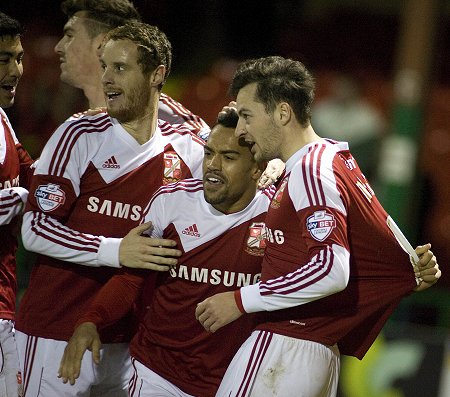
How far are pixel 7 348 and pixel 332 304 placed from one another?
141cm

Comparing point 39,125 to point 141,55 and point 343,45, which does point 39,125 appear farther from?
point 141,55

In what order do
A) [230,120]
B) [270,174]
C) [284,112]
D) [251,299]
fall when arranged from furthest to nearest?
[270,174] → [230,120] → [284,112] → [251,299]

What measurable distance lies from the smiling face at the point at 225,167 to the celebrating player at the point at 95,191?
440 mm

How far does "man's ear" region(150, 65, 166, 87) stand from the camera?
14.6 ft

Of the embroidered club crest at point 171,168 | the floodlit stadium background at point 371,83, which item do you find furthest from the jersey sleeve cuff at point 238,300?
the floodlit stadium background at point 371,83

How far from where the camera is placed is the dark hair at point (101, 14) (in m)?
4.82

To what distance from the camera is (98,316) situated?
394 cm

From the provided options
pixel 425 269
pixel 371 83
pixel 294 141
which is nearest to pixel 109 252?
pixel 294 141

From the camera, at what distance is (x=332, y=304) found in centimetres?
376

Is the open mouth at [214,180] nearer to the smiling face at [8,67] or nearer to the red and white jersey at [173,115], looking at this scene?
the red and white jersey at [173,115]

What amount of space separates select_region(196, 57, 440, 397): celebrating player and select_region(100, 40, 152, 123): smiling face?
647 millimetres

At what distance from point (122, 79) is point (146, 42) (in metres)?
0.21

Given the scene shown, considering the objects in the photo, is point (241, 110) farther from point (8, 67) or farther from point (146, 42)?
point (8, 67)

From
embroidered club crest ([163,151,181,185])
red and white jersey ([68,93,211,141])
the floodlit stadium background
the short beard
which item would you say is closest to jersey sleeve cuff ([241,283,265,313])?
embroidered club crest ([163,151,181,185])
